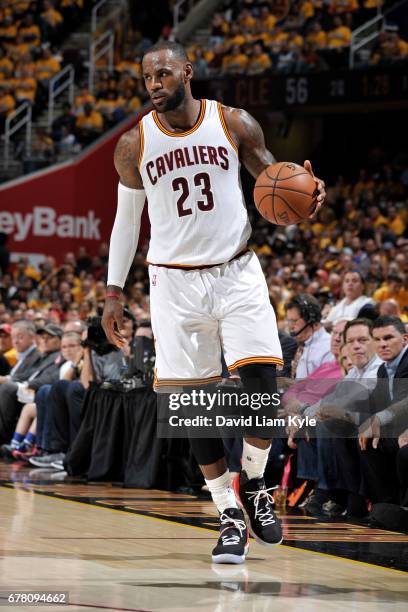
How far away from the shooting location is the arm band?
556 centimetres

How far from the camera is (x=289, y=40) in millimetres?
20984

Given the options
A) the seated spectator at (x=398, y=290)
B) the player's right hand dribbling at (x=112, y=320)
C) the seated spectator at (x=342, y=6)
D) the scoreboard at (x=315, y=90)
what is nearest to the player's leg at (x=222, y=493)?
the player's right hand dribbling at (x=112, y=320)

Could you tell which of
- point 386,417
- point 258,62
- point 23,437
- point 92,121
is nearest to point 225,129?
point 386,417

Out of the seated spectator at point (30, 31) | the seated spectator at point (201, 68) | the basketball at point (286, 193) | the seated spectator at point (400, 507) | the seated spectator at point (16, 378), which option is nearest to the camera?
the basketball at point (286, 193)

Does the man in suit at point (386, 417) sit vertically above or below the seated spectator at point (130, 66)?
below

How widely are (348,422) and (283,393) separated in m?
0.89

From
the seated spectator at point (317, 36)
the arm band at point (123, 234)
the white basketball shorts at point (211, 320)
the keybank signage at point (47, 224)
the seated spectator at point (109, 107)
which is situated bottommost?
the white basketball shorts at point (211, 320)

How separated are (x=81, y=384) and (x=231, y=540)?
495cm

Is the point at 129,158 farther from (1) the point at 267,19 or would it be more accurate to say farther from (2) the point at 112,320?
(1) the point at 267,19

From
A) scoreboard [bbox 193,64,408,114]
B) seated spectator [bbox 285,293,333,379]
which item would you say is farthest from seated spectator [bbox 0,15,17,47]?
seated spectator [bbox 285,293,333,379]

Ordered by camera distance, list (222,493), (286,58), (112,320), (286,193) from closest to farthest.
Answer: (286,193) → (222,493) → (112,320) → (286,58)

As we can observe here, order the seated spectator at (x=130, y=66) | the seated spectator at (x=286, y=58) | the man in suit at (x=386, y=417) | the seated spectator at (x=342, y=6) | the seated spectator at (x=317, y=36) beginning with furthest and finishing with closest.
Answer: the seated spectator at (x=130, y=66) < the seated spectator at (x=342, y=6) < the seated spectator at (x=317, y=36) < the seated spectator at (x=286, y=58) < the man in suit at (x=386, y=417)

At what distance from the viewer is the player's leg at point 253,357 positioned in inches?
205

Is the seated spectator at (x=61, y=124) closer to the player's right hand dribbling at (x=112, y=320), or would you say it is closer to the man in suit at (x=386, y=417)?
the man in suit at (x=386, y=417)
